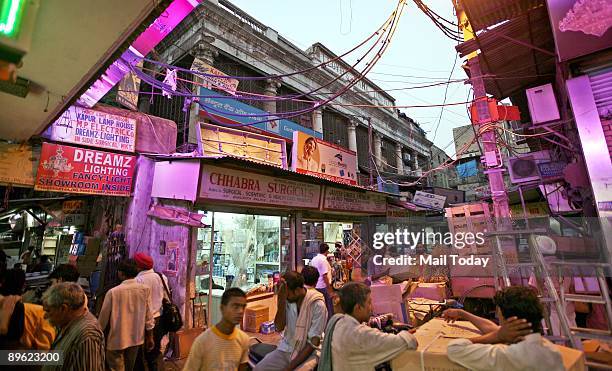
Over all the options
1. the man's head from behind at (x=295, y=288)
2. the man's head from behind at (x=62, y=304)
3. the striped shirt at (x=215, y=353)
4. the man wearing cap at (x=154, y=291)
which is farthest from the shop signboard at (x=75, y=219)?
the striped shirt at (x=215, y=353)

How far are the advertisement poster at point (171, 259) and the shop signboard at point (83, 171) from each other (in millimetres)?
1527

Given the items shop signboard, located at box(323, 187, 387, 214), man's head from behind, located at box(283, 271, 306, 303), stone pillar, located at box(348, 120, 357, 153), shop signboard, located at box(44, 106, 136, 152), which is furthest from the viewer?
stone pillar, located at box(348, 120, 357, 153)

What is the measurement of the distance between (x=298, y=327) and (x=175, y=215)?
14.3ft

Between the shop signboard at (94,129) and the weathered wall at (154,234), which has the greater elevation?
the shop signboard at (94,129)

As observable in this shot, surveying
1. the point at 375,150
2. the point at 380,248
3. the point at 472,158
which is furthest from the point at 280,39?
the point at 472,158

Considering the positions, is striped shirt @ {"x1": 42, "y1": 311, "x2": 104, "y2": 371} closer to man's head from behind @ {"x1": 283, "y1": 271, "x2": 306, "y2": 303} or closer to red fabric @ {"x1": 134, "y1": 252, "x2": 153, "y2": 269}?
man's head from behind @ {"x1": 283, "y1": 271, "x2": 306, "y2": 303}

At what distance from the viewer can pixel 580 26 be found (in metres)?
5.29

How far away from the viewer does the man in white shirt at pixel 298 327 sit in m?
3.29

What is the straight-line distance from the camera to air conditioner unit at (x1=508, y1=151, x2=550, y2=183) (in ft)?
28.9

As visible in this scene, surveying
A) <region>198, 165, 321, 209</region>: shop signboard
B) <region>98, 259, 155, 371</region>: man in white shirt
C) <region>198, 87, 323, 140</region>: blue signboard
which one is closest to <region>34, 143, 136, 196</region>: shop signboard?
<region>198, 165, 321, 209</region>: shop signboard

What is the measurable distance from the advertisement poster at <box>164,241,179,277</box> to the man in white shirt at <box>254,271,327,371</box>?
3703 mm

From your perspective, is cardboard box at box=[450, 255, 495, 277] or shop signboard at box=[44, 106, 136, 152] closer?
shop signboard at box=[44, 106, 136, 152]

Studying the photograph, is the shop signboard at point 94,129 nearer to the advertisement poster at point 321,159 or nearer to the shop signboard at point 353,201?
the advertisement poster at point 321,159

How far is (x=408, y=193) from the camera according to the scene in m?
19.9
